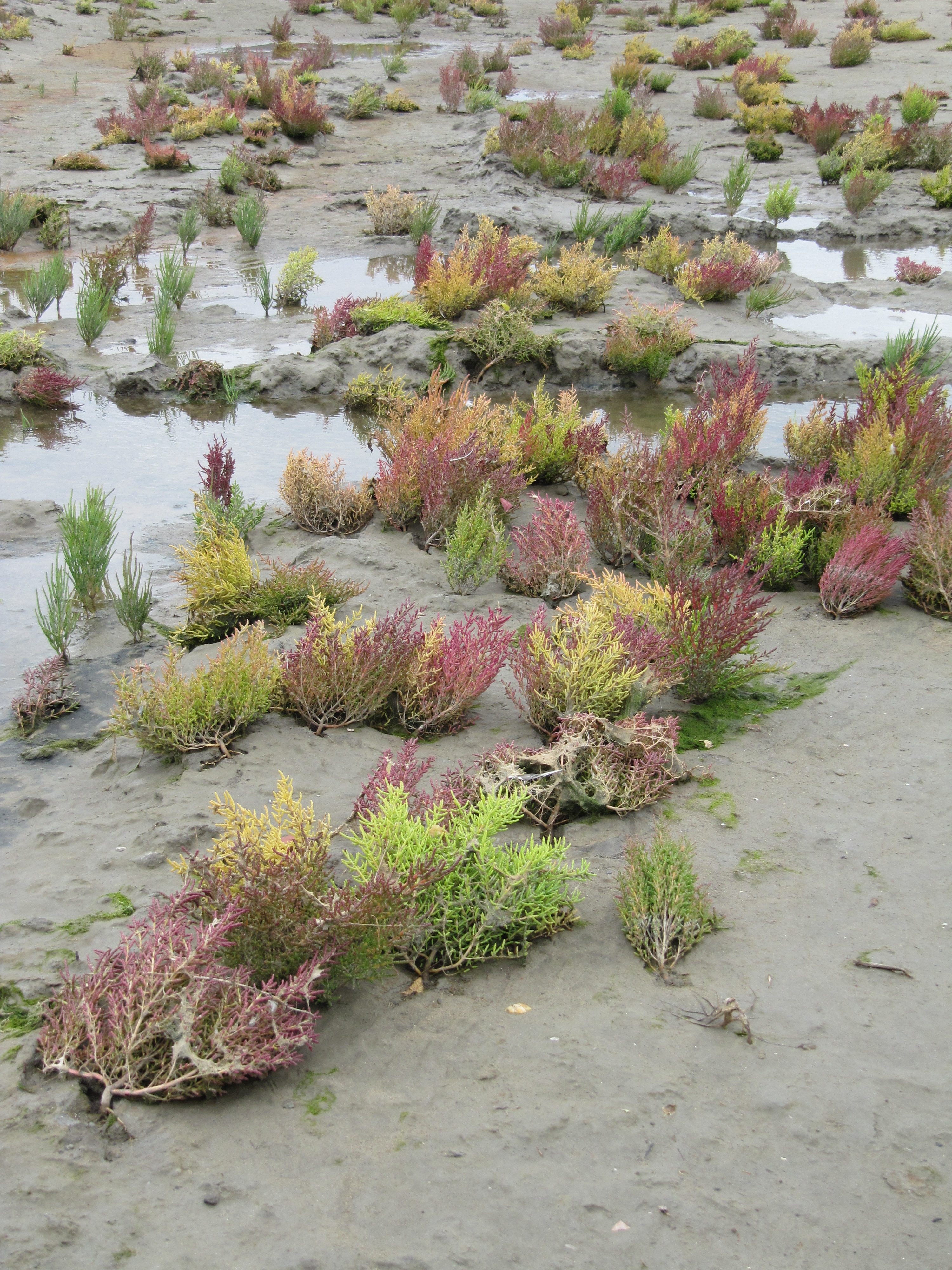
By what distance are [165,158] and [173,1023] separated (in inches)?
659

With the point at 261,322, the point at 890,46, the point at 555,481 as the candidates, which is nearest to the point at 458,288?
the point at 261,322

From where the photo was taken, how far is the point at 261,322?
11258mm

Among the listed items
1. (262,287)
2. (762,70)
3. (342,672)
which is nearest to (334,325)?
(262,287)

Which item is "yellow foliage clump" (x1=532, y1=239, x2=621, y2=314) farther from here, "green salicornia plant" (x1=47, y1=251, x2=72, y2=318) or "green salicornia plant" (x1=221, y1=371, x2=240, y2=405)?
"green salicornia plant" (x1=47, y1=251, x2=72, y2=318)

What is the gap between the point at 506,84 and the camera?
22.9 meters

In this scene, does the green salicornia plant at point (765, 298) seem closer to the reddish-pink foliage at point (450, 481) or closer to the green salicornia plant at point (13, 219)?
the reddish-pink foliage at point (450, 481)

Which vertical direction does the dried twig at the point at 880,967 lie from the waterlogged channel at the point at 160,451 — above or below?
below

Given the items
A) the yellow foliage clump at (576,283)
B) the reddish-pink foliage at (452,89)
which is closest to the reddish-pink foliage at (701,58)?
the reddish-pink foliage at (452,89)

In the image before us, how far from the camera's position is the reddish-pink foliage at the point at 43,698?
4.95 m

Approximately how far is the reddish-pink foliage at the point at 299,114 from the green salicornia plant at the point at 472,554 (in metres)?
15.6

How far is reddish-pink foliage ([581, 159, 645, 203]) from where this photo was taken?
15195mm

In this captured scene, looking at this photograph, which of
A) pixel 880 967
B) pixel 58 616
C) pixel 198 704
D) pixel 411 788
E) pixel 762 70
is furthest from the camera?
pixel 762 70

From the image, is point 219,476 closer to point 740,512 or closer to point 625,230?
point 740,512

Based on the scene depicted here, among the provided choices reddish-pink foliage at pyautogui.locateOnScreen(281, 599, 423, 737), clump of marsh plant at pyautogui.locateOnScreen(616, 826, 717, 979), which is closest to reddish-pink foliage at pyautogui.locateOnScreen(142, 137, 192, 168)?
reddish-pink foliage at pyautogui.locateOnScreen(281, 599, 423, 737)
